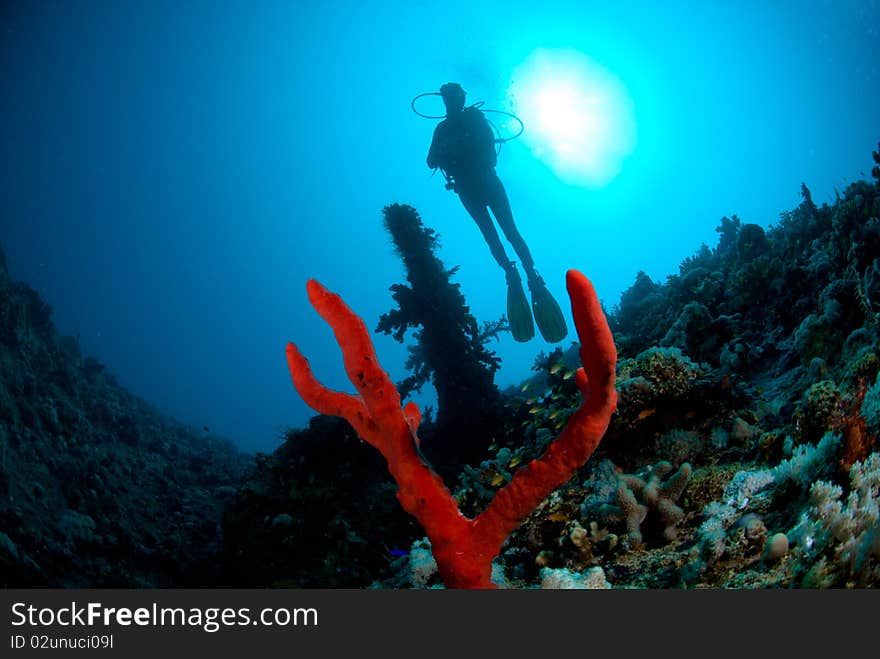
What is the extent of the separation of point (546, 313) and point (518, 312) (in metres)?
0.77

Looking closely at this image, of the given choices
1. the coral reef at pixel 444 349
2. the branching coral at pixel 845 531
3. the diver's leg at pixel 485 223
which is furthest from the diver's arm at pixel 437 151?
the branching coral at pixel 845 531

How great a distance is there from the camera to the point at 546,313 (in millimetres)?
11531

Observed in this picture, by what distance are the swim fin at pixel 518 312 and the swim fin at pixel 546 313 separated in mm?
265

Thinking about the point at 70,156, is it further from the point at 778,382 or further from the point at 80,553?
the point at 778,382

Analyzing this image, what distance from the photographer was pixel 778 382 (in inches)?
180

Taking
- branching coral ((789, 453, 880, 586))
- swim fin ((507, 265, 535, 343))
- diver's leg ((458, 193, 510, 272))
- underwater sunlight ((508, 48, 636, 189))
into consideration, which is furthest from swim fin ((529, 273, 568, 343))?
underwater sunlight ((508, 48, 636, 189))

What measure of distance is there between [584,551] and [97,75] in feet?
443

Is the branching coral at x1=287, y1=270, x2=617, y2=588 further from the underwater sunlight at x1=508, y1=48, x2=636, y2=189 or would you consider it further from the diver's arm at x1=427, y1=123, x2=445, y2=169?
the underwater sunlight at x1=508, y1=48, x2=636, y2=189

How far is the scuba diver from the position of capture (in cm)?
1173

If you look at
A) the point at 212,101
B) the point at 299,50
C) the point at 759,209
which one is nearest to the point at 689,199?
the point at 759,209

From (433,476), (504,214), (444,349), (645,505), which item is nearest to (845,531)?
(645,505)

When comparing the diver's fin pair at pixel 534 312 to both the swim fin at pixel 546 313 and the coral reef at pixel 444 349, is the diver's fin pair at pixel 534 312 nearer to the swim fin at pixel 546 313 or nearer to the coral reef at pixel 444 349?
the swim fin at pixel 546 313

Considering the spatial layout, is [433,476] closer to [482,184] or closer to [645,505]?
[645,505]

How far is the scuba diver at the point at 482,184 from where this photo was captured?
11.7 meters
